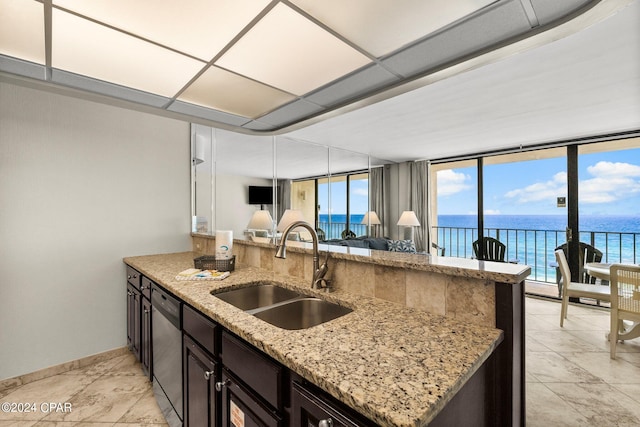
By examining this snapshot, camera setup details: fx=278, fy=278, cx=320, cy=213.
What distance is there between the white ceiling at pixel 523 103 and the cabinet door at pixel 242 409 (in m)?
2.52

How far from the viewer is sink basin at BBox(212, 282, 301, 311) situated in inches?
64.6

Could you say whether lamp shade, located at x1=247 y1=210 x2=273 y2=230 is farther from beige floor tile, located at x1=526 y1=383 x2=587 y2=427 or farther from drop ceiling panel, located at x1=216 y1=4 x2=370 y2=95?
beige floor tile, located at x1=526 y1=383 x2=587 y2=427

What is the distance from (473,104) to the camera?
9.32 ft

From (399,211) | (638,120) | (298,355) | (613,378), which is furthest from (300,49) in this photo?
(399,211)

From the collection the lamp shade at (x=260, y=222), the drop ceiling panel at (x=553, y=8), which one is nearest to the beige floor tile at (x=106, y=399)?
the lamp shade at (x=260, y=222)

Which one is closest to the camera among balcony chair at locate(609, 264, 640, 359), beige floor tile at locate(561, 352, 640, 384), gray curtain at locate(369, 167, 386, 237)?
beige floor tile at locate(561, 352, 640, 384)

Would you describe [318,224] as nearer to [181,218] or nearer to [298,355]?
[181,218]

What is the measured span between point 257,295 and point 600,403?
2.49 m

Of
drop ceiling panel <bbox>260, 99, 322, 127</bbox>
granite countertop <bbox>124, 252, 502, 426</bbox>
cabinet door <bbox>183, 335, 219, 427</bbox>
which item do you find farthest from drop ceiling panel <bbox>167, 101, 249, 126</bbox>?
cabinet door <bbox>183, 335, 219, 427</bbox>

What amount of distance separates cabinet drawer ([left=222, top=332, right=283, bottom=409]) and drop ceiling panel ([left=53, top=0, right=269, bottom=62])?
151cm

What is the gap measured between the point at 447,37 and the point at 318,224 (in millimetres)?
4067

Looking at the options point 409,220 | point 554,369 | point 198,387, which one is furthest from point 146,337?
point 409,220

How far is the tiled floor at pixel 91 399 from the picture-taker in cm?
177

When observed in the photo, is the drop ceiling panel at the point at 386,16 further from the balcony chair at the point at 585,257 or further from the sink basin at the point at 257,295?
the balcony chair at the point at 585,257
